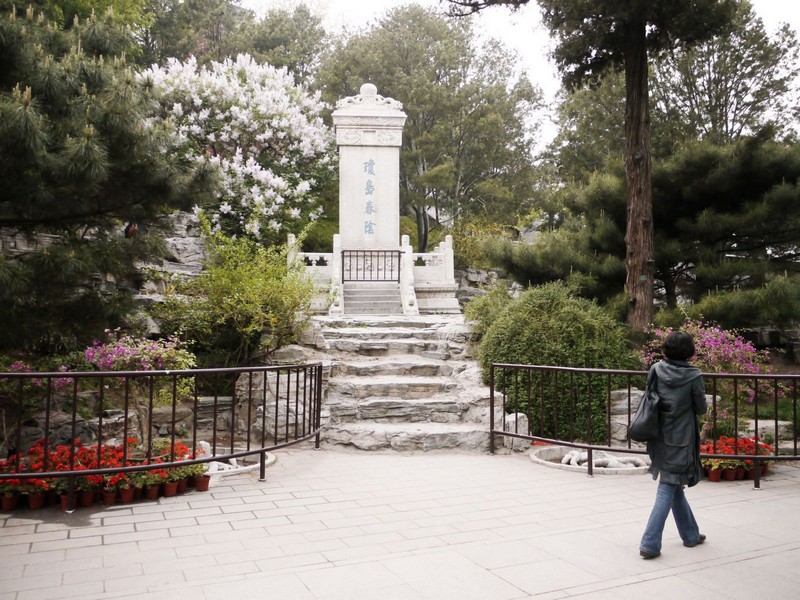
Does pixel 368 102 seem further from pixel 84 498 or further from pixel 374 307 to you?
pixel 84 498

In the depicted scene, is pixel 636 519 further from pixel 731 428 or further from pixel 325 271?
pixel 325 271

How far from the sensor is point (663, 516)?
152 inches

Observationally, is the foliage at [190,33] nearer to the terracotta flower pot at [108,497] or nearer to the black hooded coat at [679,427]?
the terracotta flower pot at [108,497]

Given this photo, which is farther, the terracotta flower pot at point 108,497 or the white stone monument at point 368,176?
the white stone monument at point 368,176

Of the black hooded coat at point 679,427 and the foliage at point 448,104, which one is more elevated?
the foliage at point 448,104

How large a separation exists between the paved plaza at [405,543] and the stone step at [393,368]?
3.16 m

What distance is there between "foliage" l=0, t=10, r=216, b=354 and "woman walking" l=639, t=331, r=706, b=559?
505 cm

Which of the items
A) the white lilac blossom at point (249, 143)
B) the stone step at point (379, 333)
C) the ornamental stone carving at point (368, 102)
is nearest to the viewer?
the stone step at point (379, 333)

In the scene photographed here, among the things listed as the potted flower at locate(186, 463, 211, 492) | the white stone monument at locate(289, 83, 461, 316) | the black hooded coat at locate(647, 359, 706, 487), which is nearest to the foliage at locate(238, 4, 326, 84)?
the white stone monument at locate(289, 83, 461, 316)

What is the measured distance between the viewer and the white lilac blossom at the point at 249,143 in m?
17.0

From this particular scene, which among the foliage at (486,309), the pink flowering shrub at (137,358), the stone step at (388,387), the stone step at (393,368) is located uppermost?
the foliage at (486,309)

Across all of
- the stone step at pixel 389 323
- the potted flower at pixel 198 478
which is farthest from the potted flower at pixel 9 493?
the stone step at pixel 389 323

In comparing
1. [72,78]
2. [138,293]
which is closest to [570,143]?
[138,293]

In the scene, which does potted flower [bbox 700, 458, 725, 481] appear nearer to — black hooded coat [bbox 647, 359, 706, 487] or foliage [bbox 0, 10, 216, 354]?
black hooded coat [bbox 647, 359, 706, 487]
